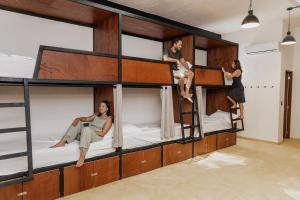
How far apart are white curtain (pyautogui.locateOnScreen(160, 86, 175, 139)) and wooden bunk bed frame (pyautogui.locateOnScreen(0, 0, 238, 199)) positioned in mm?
155

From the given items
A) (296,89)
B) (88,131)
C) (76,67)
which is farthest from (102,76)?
(296,89)

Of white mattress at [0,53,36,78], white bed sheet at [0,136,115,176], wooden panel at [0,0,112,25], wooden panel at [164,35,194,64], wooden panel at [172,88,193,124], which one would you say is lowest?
white bed sheet at [0,136,115,176]

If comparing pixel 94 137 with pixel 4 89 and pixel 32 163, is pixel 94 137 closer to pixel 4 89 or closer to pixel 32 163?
pixel 32 163

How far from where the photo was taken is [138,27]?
3.94 meters

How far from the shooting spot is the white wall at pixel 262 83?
17.4 feet

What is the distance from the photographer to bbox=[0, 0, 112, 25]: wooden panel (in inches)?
112

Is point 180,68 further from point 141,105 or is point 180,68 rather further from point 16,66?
point 16,66

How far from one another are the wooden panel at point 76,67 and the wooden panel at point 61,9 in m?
0.73

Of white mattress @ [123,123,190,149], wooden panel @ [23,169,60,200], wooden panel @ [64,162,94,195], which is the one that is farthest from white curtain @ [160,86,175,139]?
wooden panel @ [23,169,60,200]

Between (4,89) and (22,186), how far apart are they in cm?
139

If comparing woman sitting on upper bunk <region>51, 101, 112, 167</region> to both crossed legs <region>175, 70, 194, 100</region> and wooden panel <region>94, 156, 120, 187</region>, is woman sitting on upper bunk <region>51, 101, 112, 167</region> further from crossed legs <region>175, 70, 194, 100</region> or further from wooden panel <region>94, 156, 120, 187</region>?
crossed legs <region>175, 70, 194, 100</region>

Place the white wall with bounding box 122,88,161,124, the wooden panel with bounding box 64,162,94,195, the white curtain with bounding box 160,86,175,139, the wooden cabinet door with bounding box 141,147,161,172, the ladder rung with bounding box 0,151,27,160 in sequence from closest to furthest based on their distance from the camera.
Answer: the ladder rung with bounding box 0,151,27,160 → the wooden panel with bounding box 64,162,94,195 → the wooden cabinet door with bounding box 141,147,161,172 → the white curtain with bounding box 160,86,175,139 → the white wall with bounding box 122,88,161,124

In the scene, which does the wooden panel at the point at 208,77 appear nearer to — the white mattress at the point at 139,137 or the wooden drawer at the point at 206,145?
the wooden drawer at the point at 206,145

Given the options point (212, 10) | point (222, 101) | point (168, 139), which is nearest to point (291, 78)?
point (222, 101)
